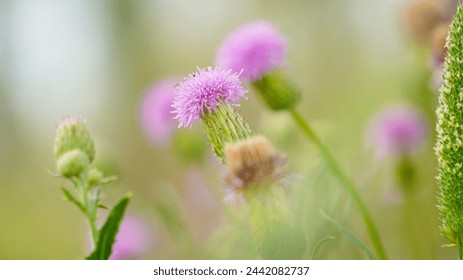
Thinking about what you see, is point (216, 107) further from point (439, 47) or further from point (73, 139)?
point (439, 47)

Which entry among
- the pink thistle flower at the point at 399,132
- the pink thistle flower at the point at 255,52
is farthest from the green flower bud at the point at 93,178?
the pink thistle flower at the point at 399,132

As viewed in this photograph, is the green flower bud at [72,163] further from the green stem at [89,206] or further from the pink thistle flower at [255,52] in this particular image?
the pink thistle flower at [255,52]

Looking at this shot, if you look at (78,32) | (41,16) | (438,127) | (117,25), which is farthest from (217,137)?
(117,25)

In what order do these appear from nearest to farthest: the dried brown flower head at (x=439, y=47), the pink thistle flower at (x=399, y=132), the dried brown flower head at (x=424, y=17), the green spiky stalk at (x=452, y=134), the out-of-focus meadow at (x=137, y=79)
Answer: the green spiky stalk at (x=452, y=134)
the dried brown flower head at (x=439, y=47)
the dried brown flower head at (x=424, y=17)
the pink thistle flower at (x=399, y=132)
the out-of-focus meadow at (x=137, y=79)

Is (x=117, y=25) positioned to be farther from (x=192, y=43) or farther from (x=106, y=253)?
(x=106, y=253)

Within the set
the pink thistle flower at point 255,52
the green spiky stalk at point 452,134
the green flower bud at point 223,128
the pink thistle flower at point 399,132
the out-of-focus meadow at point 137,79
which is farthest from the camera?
the out-of-focus meadow at point 137,79

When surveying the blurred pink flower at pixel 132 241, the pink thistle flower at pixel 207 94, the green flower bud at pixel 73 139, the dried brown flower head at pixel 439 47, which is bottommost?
the blurred pink flower at pixel 132 241

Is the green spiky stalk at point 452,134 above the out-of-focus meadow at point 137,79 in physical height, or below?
below
